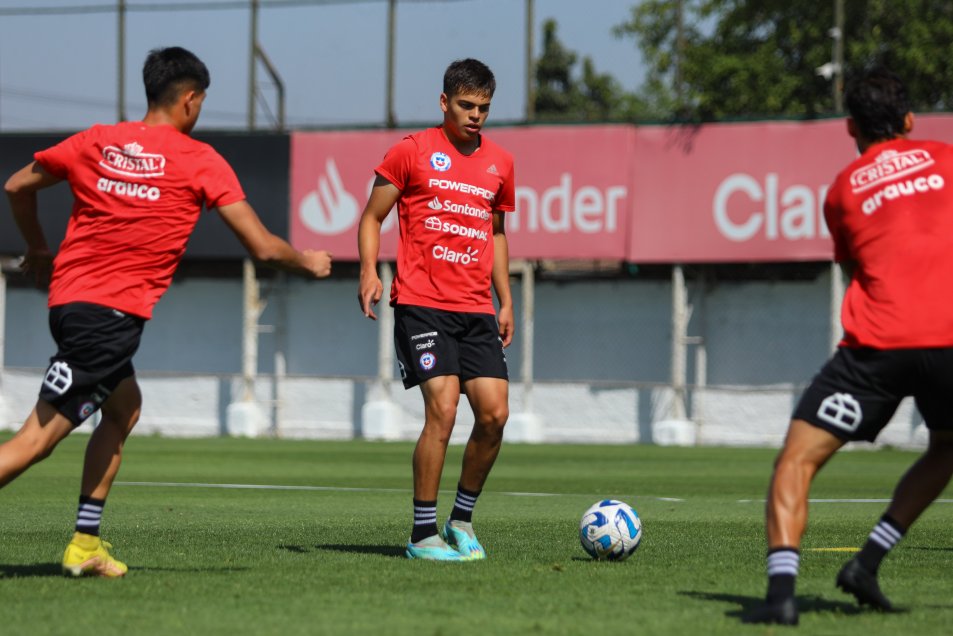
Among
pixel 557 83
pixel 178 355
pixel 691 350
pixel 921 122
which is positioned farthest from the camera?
pixel 557 83

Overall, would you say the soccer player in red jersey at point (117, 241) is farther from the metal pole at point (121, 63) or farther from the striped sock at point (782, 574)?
the metal pole at point (121, 63)

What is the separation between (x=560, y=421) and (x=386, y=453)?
6.90 m

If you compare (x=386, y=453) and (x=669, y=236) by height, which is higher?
(x=669, y=236)

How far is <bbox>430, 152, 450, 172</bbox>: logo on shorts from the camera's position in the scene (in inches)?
305

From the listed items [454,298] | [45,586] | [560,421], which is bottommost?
[560,421]

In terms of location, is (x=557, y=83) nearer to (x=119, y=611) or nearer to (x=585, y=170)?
(x=585, y=170)

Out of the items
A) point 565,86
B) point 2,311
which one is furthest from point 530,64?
point 565,86

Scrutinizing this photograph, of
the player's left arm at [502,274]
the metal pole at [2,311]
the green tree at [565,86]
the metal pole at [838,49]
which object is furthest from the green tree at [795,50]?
the player's left arm at [502,274]

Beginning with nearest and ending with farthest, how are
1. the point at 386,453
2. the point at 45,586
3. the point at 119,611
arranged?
the point at 119,611
the point at 45,586
the point at 386,453

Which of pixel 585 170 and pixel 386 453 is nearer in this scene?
pixel 386 453

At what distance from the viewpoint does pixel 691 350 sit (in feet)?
89.8

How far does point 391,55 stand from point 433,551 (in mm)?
21549

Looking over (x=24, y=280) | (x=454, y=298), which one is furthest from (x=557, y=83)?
(x=454, y=298)

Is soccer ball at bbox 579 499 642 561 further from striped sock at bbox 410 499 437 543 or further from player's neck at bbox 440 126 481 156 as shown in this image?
player's neck at bbox 440 126 481 156
